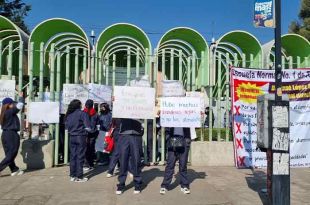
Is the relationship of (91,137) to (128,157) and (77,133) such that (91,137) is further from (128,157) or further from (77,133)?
(128,157)

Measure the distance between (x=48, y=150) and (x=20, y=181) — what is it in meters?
1.44

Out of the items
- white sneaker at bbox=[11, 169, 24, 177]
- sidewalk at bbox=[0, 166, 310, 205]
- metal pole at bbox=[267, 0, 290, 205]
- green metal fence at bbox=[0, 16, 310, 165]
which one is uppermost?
green metal fence at bbox=[0, 16, 310, 165]

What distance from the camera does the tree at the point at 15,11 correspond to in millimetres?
38531

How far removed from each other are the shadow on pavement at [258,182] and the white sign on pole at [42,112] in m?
4.58

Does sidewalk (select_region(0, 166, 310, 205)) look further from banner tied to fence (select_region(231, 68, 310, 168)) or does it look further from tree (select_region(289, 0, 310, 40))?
tree (select_region(289, 0, 310, 40))

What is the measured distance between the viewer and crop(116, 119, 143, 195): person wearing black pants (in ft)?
25.9

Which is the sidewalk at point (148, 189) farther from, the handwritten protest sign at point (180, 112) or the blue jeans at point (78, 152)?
the handwritten protest sign at point (180, 112)

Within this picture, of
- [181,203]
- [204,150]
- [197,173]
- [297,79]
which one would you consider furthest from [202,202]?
[297,79]

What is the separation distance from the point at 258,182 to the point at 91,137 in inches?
159

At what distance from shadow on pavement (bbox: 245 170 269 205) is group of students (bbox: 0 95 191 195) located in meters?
1.33

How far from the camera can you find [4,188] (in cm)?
841

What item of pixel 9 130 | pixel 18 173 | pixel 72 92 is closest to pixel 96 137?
pixel 72 92

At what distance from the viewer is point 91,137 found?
10539mm

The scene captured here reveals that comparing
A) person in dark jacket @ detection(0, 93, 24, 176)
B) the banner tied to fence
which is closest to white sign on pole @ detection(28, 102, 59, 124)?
person in dark jacket @ detection(0, 93, 24, 176)
